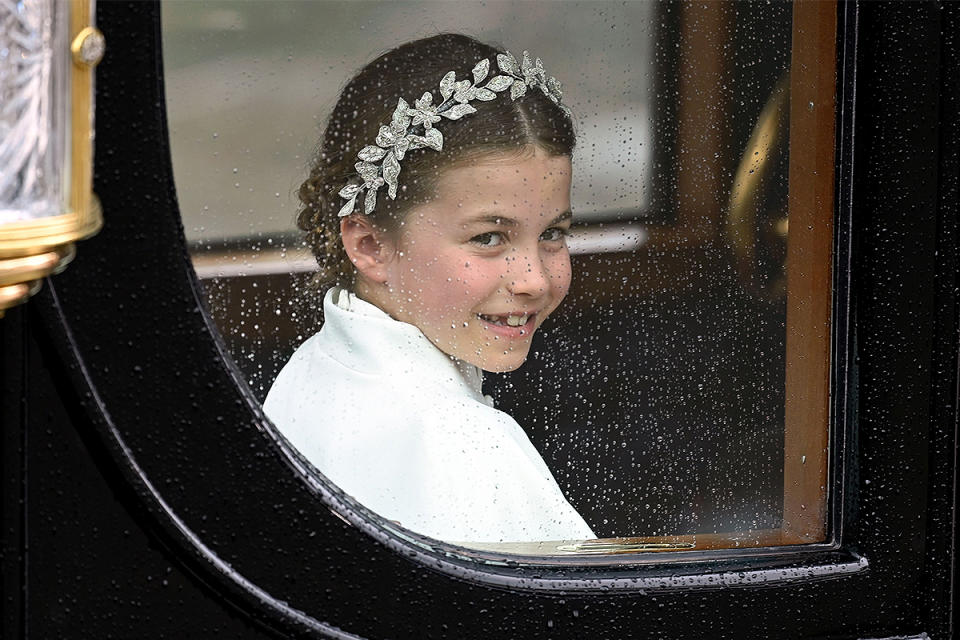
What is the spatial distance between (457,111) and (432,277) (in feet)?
0.29

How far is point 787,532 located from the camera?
2.11 ft

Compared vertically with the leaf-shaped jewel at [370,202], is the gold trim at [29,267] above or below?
below

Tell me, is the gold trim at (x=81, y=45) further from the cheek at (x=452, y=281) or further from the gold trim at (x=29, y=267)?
the cheek at (x=452, y=281)

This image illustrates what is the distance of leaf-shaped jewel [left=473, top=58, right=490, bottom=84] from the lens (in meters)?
0.56

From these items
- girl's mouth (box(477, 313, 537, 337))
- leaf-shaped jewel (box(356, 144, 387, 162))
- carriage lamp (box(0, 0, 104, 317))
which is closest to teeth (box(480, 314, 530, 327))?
girl's mouth (box(477, 313, 537, 337))

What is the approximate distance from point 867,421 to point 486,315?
24cm

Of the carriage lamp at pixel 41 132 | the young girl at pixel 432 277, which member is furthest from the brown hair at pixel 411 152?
the carriage lamp at pixel 41 132

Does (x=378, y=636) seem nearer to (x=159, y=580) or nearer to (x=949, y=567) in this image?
(x=159, y=580)

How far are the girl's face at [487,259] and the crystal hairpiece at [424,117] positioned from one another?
0.07 feet

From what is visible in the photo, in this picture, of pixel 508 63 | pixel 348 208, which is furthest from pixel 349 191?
pixel 508 63

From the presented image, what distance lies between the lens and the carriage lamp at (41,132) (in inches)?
15.3

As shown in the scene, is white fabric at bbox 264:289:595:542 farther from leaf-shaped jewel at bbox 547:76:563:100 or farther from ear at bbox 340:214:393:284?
leaf-shaped jewel at bbox 547:76:563:100

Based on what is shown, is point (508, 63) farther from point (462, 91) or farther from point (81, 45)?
point (81, 45)

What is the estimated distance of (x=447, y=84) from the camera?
55cm
